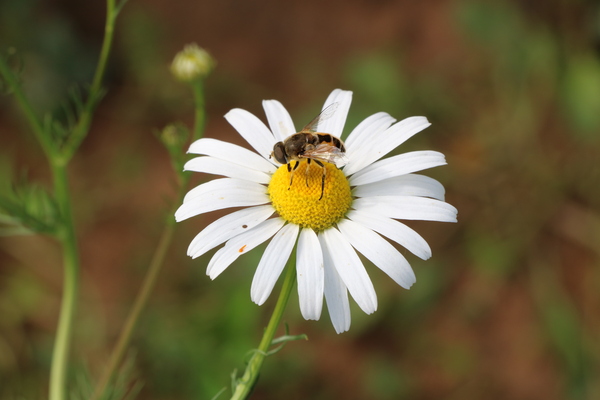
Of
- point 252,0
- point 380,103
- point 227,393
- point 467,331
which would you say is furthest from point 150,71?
point 467,331

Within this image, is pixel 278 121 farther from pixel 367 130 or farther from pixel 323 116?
pixel 367 130

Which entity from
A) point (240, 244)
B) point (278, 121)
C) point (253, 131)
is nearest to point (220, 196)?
point (240, 244)

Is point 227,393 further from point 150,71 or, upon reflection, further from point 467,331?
point 150,71

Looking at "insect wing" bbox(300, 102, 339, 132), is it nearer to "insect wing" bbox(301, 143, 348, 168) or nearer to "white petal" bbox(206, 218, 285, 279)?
"insect wing" bbox(301, 143, 348, 168)

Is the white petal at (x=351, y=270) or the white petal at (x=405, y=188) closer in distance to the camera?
the white petal at (x=351, y=270)

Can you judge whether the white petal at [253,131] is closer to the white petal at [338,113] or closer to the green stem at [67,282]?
the white petal at [338,113]

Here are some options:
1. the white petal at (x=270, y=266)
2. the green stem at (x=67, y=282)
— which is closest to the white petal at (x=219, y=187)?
the white petal at (x=270, y=266)

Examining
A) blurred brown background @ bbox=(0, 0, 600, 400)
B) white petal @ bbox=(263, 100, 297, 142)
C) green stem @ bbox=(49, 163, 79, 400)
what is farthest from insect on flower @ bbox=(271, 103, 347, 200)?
blurred brown background @ bbox=(0, 0, 600, 400)
